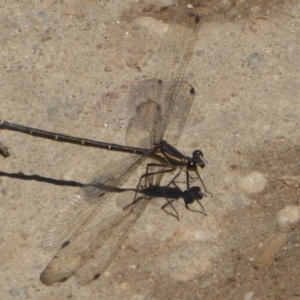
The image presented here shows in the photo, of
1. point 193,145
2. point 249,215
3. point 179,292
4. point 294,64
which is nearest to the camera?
point 179,292

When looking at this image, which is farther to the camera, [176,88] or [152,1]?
[152,1]

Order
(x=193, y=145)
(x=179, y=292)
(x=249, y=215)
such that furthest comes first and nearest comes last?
(x=193, y=145)
(x=249, y=215)
(x=179, y=292)

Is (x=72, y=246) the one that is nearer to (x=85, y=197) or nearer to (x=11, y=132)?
(x=85, y=197)

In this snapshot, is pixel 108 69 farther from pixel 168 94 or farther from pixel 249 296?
pixel 249 296

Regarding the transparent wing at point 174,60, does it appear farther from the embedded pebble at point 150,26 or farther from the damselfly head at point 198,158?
the damselfly head at point 198,158

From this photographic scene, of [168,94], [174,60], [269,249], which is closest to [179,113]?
[168,94]

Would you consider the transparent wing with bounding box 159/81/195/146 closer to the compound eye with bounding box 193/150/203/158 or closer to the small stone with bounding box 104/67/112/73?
the compound eye with bounding box 193/150/203/158

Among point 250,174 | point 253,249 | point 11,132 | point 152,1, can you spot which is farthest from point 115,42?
point 253,249

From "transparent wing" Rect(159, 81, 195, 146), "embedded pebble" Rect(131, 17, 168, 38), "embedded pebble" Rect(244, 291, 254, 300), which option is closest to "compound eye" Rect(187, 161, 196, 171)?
"transparent wing" Rect(159, 81, 195, 146)

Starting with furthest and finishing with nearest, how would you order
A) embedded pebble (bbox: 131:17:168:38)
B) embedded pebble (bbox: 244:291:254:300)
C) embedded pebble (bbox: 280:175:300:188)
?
embedded pebble (bbox: 131:17:168:38), embedded pebble (bbox: 280:175:300:188), embedded pebble (bbox: 244:291:254:300)
